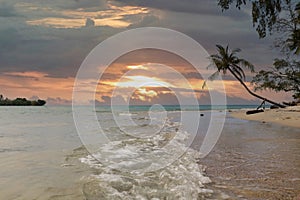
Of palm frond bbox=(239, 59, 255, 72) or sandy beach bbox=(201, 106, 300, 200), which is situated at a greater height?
palm frond bbox=(239, 59, 255, 72)

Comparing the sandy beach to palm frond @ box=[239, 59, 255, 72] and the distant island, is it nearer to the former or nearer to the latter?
palm frond @ box=[239, 59, 255, 72]

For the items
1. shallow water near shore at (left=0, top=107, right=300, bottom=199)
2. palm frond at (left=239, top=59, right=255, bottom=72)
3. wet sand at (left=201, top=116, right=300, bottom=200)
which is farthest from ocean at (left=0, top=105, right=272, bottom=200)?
palm frond at (left=239, top=59, right=255, bottom=72)

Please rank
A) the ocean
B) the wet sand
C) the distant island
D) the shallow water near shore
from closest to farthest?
the wet sand → the shallow water near shore → the ocean → the distant island

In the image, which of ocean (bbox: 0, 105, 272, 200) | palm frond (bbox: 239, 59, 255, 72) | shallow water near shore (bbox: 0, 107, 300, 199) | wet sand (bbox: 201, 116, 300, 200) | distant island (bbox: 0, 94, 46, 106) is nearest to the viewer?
wet sand (bbox: 201, 116, 300, 200)

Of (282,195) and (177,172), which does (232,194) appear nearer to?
(282,195)

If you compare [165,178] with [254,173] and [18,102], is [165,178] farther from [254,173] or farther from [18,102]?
[18,102]

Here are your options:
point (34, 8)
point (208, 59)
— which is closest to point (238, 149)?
point (34, 8)

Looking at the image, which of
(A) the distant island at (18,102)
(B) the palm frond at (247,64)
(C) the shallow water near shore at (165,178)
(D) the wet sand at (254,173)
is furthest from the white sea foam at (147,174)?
(A) the distant island at (18,102)

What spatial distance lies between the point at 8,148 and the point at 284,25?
15.9 m

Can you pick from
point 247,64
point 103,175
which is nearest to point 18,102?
point 247,64

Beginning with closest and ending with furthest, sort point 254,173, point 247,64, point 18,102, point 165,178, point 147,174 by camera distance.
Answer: point 165,178
point 254,173
point 147,174
point 247,64
point 18,102

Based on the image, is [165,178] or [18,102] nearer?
[165,178]

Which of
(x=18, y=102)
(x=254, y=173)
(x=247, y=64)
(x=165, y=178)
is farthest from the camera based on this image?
(x=18, y=102)

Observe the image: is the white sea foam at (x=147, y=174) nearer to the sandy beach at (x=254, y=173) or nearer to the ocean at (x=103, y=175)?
the ocean at (x=103, y=175)
